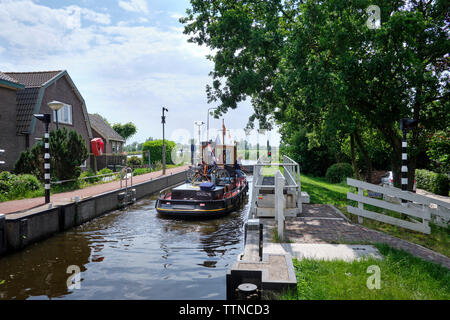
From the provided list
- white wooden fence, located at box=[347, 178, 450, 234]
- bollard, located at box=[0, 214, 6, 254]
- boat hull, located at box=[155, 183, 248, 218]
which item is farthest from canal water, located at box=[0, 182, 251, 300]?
white wooden fence, located at box=[347, 178, 450, 234]

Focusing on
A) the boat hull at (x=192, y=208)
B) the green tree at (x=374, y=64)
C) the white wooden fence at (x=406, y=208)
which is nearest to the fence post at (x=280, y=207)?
the white wooden fence at (x=406, y=208)

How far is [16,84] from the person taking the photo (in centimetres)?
1850

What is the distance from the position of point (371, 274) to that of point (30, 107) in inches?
862

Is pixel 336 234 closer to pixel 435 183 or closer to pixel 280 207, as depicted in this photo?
pixel 280 207

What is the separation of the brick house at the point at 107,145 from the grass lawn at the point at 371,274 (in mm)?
26592

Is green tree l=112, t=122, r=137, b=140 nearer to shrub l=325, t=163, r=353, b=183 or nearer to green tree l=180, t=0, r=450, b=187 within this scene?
shrub l=325, t=163, r=353, b=183

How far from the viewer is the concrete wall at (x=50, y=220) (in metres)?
8.68

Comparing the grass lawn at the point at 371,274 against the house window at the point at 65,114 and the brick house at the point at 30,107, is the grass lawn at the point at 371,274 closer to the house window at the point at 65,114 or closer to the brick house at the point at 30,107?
the brick house at the point at 30,107

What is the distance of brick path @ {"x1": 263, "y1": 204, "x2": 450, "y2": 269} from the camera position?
6906mm

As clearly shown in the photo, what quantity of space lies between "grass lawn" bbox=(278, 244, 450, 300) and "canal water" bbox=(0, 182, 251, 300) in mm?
1747

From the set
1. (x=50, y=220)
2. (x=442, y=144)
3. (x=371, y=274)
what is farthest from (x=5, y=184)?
(x=442, y=144)

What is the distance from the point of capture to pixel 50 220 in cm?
1034

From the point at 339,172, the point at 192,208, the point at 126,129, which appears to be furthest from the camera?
the point at 126,129
